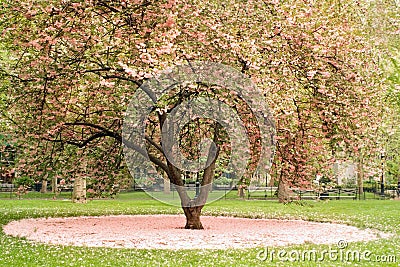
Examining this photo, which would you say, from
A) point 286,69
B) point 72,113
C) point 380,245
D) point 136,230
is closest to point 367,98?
point 286,69

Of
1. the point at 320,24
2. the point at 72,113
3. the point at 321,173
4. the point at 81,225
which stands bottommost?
the point at 81,225

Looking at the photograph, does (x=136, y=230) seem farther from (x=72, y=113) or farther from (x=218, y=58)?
(x=218, y=58)

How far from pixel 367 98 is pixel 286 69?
8.11 ft

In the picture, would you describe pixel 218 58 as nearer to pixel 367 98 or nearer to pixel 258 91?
pixel 258 91

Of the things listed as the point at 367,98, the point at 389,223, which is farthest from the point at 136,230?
the point at 389,223

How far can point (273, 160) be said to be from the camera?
14.2 metres

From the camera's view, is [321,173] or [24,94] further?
[321,173]

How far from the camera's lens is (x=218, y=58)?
40.4 ft

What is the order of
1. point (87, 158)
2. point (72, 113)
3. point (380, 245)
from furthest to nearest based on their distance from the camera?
1. point (87, 158)
2. point (72, 113)
3. point (380, 245)

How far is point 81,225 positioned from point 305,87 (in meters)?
7.85

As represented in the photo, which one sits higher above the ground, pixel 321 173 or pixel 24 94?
pixel 24 94

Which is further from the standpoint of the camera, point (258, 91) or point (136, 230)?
point (136, 230)

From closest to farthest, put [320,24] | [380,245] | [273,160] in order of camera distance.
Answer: [380,245]
[320,24]
[273,160]

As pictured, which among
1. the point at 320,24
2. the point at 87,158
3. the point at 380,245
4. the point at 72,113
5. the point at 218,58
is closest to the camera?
the point at 380,245
